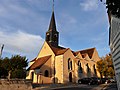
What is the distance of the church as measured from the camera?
126ft

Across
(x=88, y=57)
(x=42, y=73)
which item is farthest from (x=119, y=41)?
(x=88, y=57)

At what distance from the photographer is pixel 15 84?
75.0 ft

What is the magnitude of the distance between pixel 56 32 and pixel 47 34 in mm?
2706

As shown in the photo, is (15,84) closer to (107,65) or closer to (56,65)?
(56,65)

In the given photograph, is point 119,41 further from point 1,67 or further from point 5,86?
point 1,67

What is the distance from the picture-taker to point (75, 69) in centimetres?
4203

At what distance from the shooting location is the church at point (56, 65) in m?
38.5

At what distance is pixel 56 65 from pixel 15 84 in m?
18.5

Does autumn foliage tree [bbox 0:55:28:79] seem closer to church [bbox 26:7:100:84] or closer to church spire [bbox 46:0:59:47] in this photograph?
church [bbox 26:7:100:84]

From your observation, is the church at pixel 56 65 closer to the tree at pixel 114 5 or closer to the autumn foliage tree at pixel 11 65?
the autumn foliage tree at pixel 11 65

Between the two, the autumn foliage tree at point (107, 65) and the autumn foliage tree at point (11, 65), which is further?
the autumn foliage tree at point (107, 65)

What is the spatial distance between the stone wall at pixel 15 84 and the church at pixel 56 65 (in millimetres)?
12670

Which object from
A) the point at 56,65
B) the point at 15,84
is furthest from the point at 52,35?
the point at 15,84

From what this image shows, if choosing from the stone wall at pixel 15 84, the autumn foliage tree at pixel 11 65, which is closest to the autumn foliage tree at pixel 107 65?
the autumn foliage tree at pixel 11 65
